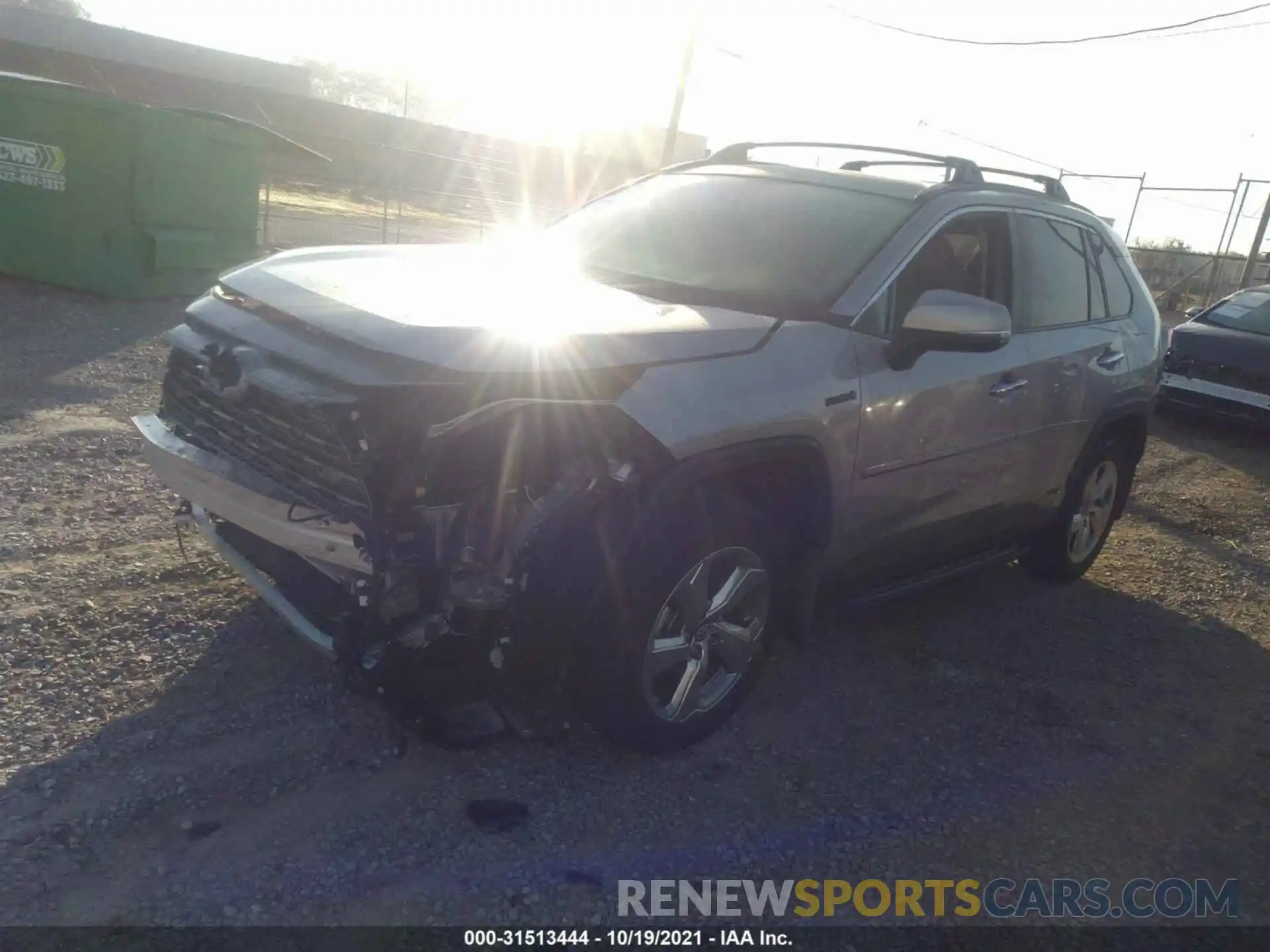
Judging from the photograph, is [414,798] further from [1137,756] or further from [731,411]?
[1137,756]

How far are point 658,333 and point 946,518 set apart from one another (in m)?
1.74

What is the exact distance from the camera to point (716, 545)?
330 centimetres

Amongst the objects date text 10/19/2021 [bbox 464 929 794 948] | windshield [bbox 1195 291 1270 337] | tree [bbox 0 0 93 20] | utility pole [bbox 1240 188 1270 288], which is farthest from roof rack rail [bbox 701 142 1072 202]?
tree [bbox 0 0 93 20]

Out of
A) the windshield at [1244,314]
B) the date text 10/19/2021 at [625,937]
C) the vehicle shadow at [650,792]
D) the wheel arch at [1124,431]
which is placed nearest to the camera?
the date text 10/19/2021 at [625,937]

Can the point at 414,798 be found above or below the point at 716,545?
below

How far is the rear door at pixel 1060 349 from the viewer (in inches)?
185

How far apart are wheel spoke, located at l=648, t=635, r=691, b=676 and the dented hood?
2.83ft

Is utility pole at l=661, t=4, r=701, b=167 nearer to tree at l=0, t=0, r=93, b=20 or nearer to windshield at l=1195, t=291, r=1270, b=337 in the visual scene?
windshield at l=1195, t=291, r=1270, b=337

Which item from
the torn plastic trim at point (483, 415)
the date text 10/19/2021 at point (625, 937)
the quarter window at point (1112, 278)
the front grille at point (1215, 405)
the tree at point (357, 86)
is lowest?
the date text 10/19/2021 at point (625, 937)

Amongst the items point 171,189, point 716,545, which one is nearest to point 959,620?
point 716,545

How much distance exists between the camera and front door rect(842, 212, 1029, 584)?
380cm

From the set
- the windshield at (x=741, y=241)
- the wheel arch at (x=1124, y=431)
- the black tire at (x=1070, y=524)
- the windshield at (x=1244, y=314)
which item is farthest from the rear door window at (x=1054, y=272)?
the windshield at (x=1244, y=314)

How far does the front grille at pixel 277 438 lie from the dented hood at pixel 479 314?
263 mm

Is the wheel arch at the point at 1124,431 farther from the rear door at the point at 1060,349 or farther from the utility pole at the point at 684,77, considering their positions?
the utility pole at the point at 684,77
